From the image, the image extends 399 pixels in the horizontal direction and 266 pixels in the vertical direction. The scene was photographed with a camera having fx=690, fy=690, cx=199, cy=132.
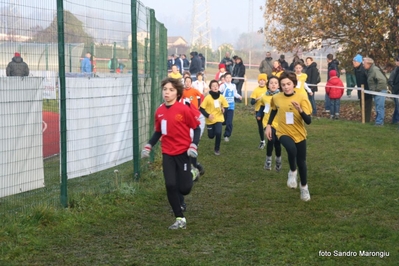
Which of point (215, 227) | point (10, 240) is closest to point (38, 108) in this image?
point (10, 240)

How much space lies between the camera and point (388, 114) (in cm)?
2428

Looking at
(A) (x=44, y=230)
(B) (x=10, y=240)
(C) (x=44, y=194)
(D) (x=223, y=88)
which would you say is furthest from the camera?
(D) (x=223, y=88)

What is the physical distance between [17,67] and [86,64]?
2.53 meters

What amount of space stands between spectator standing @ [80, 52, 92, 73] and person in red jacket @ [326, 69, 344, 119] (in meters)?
13.9

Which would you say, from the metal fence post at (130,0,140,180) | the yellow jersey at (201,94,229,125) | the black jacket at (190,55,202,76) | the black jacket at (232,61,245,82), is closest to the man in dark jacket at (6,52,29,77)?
the metal fence post at (130,0,140,180)

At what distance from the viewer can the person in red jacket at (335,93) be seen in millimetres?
23078

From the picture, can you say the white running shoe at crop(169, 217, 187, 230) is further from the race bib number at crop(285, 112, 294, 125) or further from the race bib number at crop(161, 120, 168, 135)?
the race bib number at crop(285, 112, 294, 125)

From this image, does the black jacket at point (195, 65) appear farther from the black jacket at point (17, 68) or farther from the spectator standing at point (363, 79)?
the black jacket at point (17, 68)

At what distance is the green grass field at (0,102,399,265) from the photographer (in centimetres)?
700

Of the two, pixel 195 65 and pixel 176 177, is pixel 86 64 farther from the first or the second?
pixel 195 65

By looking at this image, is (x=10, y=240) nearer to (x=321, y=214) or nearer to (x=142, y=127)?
(x=321, y=214)

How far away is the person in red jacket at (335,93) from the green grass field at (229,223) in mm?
9989

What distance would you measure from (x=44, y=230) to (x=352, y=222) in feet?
12.1

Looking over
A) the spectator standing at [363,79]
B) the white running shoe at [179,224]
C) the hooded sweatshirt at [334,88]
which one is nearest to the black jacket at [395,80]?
the spectator standing at [363,79]
